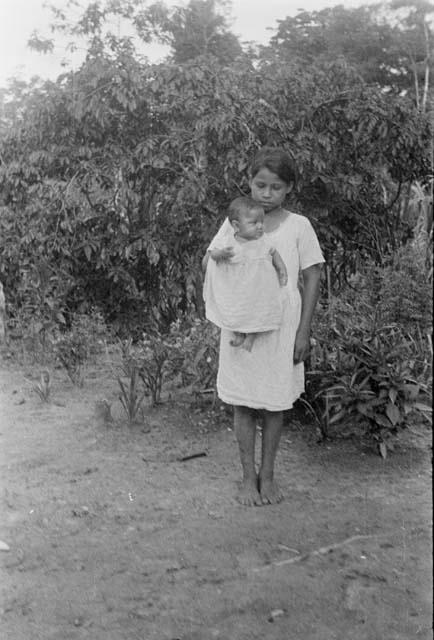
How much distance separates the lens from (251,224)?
10.3 feet


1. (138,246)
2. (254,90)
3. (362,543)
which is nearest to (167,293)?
(138,246)

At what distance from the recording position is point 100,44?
668 centimetres

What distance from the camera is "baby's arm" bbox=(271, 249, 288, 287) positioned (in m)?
3.20

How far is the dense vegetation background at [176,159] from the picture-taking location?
19.6 feet

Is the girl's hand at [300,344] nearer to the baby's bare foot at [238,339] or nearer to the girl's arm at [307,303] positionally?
the girl's arm at [307,303]

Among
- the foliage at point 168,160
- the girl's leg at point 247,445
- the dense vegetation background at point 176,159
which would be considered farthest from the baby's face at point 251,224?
the foliage at point 168,160

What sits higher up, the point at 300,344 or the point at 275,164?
the point at 275,164

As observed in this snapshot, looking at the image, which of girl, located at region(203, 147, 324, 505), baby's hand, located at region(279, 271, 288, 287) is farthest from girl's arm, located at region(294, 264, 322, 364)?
baby's hand, located at region(279, 271, 288, 287)

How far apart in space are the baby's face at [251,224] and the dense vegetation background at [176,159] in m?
2.30

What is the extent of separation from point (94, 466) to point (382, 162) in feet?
13.7

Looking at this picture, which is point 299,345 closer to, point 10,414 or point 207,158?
point 10,414

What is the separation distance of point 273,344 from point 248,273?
0.35 meters

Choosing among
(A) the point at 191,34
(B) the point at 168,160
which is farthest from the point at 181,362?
(A) the point at 191,34

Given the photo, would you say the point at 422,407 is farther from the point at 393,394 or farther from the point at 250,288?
the point at 250,288
